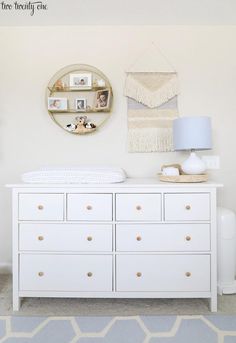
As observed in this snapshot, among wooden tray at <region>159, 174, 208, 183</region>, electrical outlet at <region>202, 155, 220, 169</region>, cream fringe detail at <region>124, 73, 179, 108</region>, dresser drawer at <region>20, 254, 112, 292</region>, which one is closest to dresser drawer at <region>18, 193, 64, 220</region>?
dresser drawer at <region>20, 254, 112, 292</region>

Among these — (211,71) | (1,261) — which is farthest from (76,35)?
(1,261)

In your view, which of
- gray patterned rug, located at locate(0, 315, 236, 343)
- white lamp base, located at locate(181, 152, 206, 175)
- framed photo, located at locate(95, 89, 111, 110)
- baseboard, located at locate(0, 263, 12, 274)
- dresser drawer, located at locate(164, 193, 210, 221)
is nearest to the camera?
gray patterned rug, located at locate(0, 315, 236, 343)

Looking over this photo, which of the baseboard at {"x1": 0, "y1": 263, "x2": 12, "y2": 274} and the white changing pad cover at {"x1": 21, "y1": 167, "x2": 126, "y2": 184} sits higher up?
the white changing pad cover at {"x1": 21, "y1": 167, "x2": 126, "y2": 184}

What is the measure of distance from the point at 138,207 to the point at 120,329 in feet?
2.64

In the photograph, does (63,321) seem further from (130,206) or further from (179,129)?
(179,129)

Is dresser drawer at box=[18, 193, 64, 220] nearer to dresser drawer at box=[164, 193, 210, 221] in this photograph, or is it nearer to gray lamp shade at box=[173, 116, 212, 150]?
dresser drawer at box=[164, 193, 210, 221]

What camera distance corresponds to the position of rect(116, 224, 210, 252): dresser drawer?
177cm

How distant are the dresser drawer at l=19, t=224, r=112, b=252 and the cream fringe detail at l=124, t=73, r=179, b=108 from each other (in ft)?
4.06

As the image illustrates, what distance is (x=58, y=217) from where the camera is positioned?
5.86 ft

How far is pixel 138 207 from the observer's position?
1774mm

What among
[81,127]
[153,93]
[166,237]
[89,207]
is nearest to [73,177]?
[89,207]

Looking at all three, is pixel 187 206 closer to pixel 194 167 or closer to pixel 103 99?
pixel 194 167

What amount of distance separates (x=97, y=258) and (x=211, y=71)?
1.98 meters

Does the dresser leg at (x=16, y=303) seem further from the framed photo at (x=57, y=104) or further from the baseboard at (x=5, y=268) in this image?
the framed photo at (x=57, y=104)
